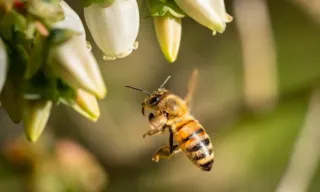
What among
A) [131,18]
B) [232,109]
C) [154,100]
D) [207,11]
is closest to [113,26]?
Answer: [131,18]

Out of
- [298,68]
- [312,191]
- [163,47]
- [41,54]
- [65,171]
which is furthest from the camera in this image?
[298,68]

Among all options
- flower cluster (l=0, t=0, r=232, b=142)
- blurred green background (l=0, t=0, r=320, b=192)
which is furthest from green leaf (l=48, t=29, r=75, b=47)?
blurred green background (l=0, t=0, r=320, b=192)

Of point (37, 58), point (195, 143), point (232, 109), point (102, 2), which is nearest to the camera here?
point (37, 58)

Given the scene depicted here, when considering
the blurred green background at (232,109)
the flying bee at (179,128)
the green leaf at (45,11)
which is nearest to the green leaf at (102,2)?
the green leaf at (45,11)

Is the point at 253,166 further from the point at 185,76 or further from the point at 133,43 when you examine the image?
the point at 133,43

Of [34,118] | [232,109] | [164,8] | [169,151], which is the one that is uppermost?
[164,8]

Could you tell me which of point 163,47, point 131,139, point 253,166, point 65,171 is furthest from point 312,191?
point 163,47

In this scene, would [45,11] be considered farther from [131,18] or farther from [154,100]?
[154,100]

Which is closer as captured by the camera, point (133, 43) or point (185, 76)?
point (133, 43)
